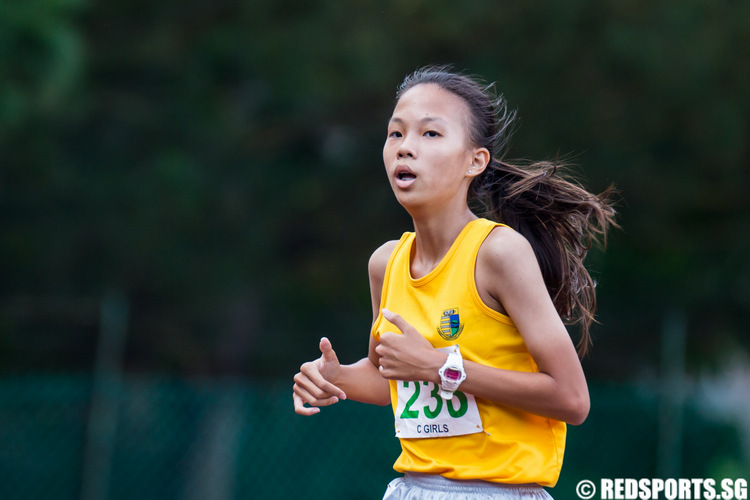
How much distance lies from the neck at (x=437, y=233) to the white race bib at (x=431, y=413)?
331 millimetres

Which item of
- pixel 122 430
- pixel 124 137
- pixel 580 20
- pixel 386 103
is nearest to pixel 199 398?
pixel 122 430

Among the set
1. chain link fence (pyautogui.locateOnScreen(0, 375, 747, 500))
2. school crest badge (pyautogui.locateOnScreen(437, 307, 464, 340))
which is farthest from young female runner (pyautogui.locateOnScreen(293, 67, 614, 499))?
chain link fence (pyautogui.locateOnScreen(0, 375, 747, 500))

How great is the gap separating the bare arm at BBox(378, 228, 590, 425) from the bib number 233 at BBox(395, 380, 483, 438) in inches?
4.3

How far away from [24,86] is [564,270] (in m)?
5.44

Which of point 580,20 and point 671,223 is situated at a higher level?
point 580,20

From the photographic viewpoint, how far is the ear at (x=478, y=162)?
8.03ft

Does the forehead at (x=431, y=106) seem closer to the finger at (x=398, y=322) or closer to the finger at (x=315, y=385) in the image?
the finger at (x=398, y=322)

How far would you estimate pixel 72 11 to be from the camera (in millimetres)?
7254

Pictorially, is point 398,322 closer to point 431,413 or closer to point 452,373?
point 452,373

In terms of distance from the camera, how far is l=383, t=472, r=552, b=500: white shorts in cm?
221

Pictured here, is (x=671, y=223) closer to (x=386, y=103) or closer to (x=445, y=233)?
(x=386, y=103)

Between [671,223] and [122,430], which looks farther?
[671,223]

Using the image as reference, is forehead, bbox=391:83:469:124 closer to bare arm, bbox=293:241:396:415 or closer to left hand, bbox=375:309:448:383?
bare arm, bbox=293:241:396:415

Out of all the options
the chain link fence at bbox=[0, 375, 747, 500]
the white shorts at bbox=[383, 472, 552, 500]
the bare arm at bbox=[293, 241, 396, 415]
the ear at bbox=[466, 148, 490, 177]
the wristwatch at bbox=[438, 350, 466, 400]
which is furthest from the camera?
the chain link fence at bbox=[0, 375, 747, 500]
